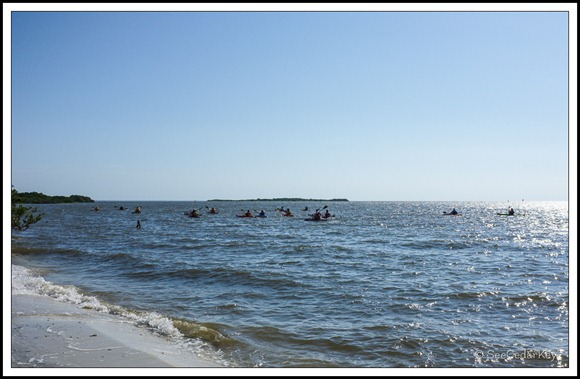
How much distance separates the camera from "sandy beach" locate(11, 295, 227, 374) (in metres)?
8.35

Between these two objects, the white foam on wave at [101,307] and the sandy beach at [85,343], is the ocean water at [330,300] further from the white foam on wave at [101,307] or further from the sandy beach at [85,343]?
the sandy beach at [85,343]

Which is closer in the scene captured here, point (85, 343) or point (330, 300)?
point (85, 343)

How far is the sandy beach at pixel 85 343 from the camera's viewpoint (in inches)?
329

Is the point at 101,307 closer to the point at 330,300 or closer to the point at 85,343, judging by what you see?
the point at 85,343

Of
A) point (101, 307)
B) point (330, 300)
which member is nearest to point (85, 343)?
point (101, 307)

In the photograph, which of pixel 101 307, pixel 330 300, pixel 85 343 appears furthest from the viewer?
pixel 330 300

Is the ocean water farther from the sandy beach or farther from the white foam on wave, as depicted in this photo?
the sandy beach

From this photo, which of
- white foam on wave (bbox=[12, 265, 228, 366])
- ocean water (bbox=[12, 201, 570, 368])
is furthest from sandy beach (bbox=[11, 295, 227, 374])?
ocean water (bbox=[12, 201, 570, 368])

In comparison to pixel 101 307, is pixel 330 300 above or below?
below

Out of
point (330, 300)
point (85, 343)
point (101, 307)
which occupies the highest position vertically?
point (85, 343)

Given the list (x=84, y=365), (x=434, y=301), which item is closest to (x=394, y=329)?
(x=434, y=301)

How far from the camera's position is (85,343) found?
9.33m

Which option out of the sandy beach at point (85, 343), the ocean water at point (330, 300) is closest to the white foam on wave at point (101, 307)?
the ocean water at point (330, 300)

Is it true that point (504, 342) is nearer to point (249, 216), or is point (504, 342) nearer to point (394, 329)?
point (394, 329)
